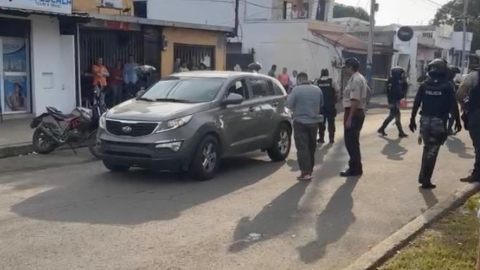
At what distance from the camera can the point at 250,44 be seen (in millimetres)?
32625

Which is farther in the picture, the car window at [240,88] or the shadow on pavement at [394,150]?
the shadow on pavement at [394,150]

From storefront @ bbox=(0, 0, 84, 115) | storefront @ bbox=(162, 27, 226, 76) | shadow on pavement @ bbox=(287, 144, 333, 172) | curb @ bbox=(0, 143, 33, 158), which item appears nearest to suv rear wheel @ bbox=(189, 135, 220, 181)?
shadow on pavement @ bbox=(287, 144, 333, 172)

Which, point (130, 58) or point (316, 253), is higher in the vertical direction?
point (130, 58)

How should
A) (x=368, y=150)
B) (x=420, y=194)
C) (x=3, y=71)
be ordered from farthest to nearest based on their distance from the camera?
(x=3, y=71) < (x=368, y=150) < (x=420, y=194)

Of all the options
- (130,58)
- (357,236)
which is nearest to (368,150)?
(357,236)

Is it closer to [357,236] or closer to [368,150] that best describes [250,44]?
[368,150]

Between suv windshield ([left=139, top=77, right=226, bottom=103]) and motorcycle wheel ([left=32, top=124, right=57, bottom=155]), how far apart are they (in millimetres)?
2751

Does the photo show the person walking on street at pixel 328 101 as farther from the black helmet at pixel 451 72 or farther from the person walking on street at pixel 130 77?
the person walking on street at pixel 130 77

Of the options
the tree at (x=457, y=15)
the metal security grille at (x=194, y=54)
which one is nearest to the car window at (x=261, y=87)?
the metal security grille at (x=194, y=54)

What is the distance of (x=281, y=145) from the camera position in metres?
12.2

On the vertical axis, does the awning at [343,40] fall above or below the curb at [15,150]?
above

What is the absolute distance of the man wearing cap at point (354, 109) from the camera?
10.1 metres

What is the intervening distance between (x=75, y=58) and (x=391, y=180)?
11192 mm

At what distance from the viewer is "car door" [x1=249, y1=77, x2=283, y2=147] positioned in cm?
1152
